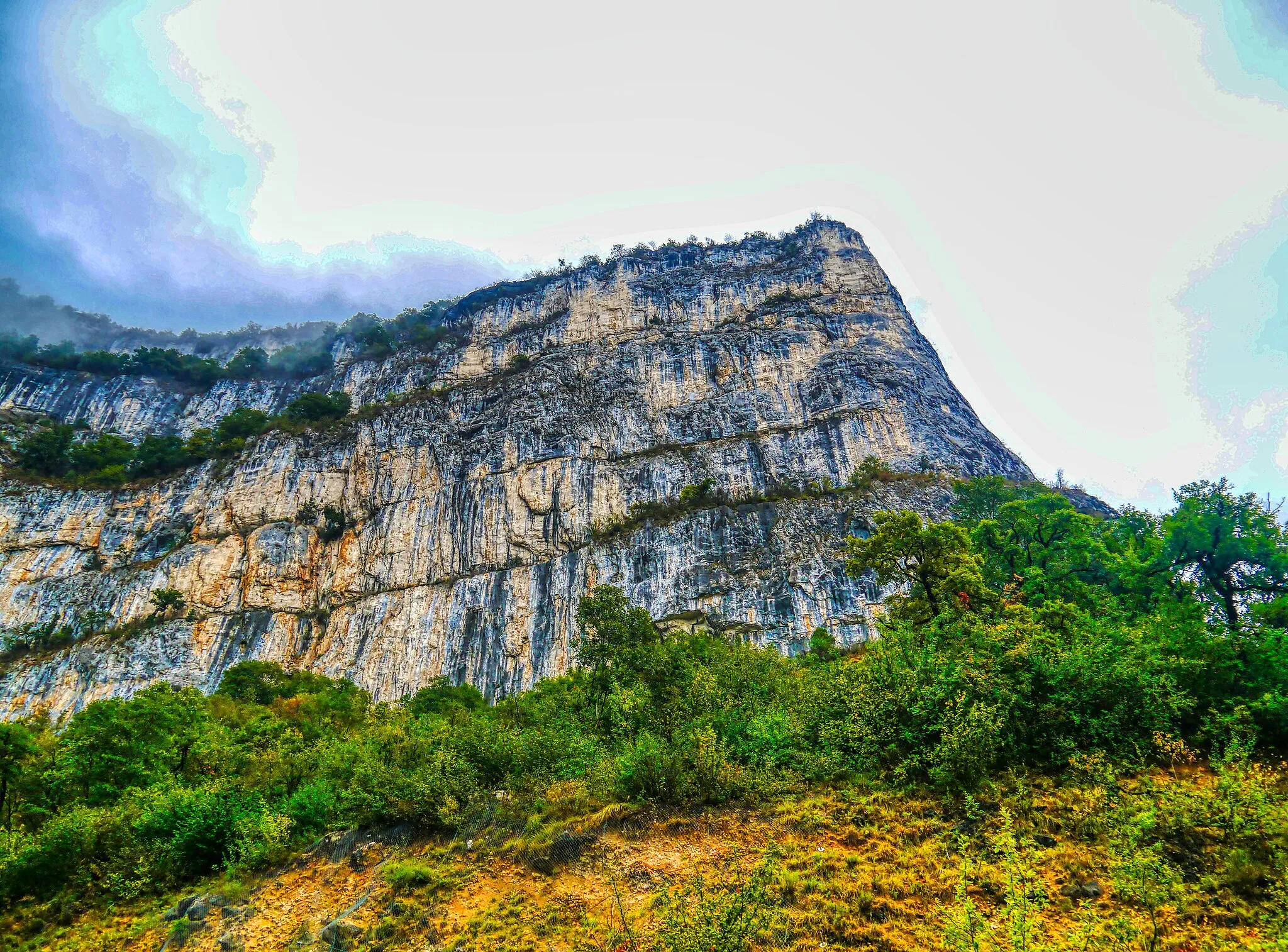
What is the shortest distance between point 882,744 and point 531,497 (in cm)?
4651

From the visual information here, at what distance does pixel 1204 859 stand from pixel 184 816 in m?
16.1

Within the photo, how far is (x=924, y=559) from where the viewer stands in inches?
725

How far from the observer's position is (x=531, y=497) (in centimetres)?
5488

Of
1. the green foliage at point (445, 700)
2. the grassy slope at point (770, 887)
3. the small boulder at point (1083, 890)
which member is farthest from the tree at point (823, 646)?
the small boulder at point (1083, 890)

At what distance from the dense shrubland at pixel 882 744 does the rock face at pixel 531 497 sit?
24.2m

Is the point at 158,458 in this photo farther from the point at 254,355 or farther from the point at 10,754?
the point at 10,754

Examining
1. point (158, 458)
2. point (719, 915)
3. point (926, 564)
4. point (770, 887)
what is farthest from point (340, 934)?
point (158, 458)

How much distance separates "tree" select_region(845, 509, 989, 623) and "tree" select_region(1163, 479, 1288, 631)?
487cm

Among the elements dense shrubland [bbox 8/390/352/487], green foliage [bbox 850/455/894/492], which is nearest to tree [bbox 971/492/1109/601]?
green foliage [bbox 850/455/894/492]

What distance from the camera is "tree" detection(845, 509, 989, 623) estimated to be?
683 inches

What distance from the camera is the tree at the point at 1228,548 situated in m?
15.6

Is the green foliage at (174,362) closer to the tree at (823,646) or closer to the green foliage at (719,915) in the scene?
the tree at (823,646)

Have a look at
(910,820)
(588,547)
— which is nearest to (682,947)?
(910,820)

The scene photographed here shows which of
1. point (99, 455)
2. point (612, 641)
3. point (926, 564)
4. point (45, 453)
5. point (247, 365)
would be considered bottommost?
point (612, 641)
